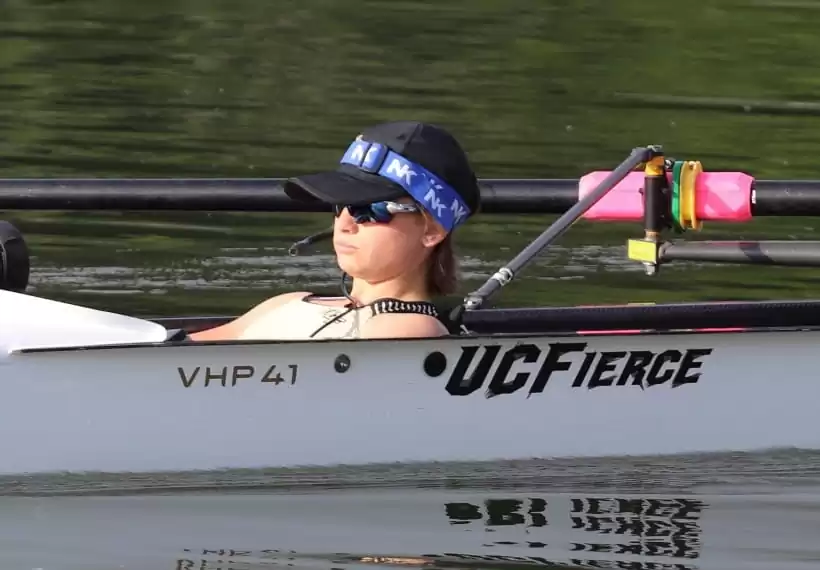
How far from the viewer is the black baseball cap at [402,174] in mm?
5812

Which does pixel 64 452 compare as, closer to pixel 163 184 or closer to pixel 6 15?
pixel 163 184

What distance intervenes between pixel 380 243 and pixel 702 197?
5.48 feet

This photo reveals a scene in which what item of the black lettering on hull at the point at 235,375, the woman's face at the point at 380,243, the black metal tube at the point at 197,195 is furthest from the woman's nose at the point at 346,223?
the black metal tube at the point at 197,195

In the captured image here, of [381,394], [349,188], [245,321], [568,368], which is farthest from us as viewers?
[245,321]

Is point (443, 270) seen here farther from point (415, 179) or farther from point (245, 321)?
point (245, 321)

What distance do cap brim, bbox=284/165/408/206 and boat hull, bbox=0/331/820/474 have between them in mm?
441

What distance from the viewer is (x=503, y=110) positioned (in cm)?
1539

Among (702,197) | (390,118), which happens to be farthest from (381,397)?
(390,118)

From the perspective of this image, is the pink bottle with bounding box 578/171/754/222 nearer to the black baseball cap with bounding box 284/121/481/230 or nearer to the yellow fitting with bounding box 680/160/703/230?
the yellow fitting with bounding box 680/160/703/230

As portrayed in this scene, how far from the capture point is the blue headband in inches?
229

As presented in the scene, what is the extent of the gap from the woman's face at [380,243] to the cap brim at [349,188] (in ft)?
0.21

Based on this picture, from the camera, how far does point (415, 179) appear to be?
19.1ft

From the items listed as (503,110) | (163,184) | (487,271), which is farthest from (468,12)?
(163,184)

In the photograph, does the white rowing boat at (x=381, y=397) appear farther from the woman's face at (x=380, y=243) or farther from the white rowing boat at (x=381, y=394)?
the woman's face at (x=380, y=243)
